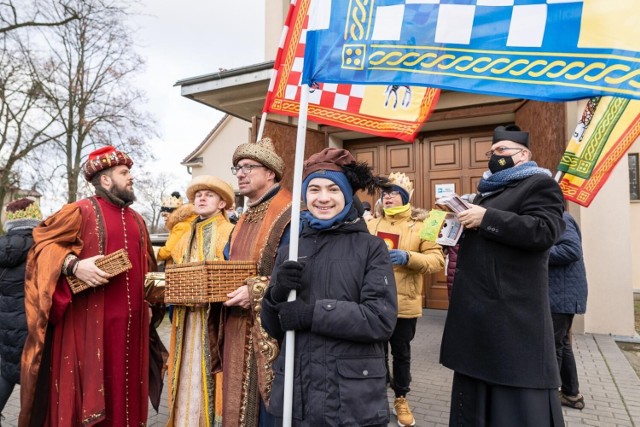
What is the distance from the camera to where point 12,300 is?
343cm

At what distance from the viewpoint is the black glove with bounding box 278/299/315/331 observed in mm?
Answer: 1798

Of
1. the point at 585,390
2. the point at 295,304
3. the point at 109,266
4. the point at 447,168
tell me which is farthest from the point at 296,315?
the point at 447,168

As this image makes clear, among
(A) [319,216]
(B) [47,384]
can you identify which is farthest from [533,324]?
(B) [47,384]

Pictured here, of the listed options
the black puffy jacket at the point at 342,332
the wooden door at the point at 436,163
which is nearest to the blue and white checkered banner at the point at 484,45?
the black puffy jacket at the point at 342,332

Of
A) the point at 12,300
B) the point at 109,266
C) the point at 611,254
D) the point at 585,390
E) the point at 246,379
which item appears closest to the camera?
the point at 246,379

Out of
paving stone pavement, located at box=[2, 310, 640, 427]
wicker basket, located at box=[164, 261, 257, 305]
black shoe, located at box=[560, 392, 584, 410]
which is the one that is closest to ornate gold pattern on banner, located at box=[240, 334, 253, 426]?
wicker basket, located at box=[164, 261, 257, 305]

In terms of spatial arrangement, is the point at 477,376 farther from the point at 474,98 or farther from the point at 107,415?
the point at 474,98

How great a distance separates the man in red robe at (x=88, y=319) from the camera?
277cm

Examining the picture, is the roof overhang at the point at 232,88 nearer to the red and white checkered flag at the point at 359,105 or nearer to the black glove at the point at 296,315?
the red and white checkered flag at the point at 359,105

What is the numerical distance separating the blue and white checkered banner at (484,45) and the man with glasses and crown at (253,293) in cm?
100

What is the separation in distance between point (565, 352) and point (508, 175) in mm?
→ 2334

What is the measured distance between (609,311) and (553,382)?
5205 millimetres

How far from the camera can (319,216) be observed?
2033mm

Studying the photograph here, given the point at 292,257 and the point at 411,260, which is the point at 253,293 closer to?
the point at 292,257
